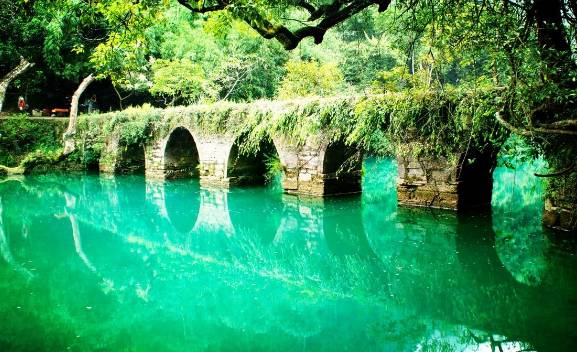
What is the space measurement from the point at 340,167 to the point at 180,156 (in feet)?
23.6

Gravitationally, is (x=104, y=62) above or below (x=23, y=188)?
above

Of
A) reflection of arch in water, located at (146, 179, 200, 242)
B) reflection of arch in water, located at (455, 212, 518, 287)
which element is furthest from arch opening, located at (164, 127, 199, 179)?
reflection of arch in water, located at (455, 212, 518, 287)

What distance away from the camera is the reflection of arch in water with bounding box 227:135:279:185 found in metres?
13.2

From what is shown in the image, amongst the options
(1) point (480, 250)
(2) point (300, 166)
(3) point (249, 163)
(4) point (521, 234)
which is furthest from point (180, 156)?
(1) point (480, 250)

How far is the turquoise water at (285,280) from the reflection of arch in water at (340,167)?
4.89 ft

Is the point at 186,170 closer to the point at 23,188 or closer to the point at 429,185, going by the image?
the point at 23,188

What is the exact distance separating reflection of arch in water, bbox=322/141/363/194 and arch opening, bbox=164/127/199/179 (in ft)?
21.3

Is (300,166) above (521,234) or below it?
above

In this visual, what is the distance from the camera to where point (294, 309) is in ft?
14.5

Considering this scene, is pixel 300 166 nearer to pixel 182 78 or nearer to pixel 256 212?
pixel 256 212

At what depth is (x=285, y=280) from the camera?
5.34m

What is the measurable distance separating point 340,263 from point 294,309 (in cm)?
179

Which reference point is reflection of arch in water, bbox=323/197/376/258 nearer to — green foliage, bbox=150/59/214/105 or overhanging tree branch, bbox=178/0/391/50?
overhanging tree branch, bbox=178/0/391/50

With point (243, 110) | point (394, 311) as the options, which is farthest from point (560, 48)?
point (243, 110)
